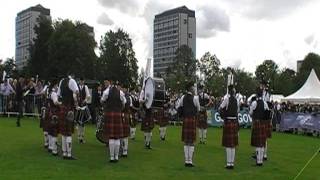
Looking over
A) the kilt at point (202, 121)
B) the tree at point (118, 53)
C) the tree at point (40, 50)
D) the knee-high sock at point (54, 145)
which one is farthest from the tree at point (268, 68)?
the knee-high sock at point (54, 145)

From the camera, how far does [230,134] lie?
12820 mm

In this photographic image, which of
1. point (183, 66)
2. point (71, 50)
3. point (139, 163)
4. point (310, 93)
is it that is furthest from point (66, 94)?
point (183, 66)

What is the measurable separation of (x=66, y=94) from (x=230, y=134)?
3873mm

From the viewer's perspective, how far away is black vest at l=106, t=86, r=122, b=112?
41.0 feet

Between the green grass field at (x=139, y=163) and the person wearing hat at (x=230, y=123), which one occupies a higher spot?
the person wearing hat at (x=230, y=123)

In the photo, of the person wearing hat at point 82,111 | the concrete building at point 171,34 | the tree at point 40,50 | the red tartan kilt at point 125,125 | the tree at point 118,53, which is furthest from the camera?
the concrete building at point 171,34

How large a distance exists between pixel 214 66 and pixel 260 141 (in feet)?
243

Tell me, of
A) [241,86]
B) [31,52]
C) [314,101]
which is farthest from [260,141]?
[241,86]

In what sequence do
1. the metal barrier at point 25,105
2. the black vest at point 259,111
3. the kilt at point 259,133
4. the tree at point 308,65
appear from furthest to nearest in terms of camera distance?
the tree at point 308,65
the metal barrier at point 25,105
the kilt at point 259,133
the black vest at point 259,111

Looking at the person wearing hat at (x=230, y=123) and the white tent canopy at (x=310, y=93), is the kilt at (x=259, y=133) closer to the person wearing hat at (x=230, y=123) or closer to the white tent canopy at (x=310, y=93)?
the person wearing hat at (x=230, y=123)

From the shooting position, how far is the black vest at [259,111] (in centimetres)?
1350

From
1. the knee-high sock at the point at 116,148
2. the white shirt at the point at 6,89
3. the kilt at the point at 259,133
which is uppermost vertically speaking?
the white shirt at the point at 6,89

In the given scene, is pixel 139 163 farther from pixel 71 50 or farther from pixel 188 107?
pixel 71 50

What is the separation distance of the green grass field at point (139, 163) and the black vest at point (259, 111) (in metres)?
1.21
